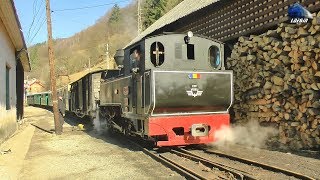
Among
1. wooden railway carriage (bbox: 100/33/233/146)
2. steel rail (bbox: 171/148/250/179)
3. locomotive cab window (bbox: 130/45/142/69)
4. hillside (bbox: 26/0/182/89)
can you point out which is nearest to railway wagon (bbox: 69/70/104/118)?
locomotive cab window (bbox: 130/45/142/69)

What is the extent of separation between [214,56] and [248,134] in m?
2.89

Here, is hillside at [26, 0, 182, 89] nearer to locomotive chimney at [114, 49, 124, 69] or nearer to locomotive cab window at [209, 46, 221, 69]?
locomotive chimney at [114, 49, 124, 69]

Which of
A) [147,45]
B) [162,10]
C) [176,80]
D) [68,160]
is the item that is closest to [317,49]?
[176,80]

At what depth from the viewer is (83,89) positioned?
18328mm

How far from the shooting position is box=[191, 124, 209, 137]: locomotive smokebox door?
9227mm

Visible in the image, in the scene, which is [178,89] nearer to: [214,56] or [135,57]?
[135,57]

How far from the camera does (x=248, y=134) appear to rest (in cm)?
1148

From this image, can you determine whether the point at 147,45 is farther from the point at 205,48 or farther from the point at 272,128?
the point at 272,128

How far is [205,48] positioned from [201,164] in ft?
10.8

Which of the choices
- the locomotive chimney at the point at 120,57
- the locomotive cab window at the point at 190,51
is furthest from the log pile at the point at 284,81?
the locomotive chimney at the point at 120,57

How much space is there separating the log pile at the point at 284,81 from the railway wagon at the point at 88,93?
6.39 m

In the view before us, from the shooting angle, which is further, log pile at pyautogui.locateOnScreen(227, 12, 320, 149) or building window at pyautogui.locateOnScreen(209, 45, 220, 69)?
building window at pyautogui.locateOnScreen(209, 45, 220, 69)

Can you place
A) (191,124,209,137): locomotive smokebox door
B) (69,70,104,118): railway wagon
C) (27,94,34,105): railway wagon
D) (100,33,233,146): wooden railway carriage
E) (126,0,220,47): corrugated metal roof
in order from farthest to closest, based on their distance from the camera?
1. (27,94,34,105): railway wagon
2. (69,70,104,118): railway wagon
3. (126,0,220,47): corrugated metal roof
4. (191,124,209,137): locomotive smokebox door
5. (100,33,233,146): wooden railway carriage

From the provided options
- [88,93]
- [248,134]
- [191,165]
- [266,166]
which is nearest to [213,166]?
[191,165]
